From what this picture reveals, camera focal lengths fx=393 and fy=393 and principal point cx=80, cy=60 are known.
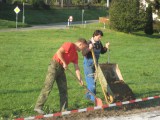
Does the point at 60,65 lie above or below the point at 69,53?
below

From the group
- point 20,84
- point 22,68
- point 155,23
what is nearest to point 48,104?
point 20,84

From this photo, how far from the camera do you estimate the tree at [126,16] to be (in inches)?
1492

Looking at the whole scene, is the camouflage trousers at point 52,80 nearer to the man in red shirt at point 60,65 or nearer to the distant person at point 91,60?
the man in red shirt at point 60,65

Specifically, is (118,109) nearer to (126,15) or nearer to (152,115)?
(152,115)

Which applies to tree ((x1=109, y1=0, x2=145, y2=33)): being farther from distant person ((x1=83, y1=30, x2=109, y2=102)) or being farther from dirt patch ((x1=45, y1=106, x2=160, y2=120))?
dirt patch ((x1=45, y1=106, x2=160, y2=120))

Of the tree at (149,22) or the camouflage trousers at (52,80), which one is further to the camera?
the tree at (149,22)

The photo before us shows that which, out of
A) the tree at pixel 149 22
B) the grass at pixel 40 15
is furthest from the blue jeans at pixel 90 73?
the grass at pixel 40 15

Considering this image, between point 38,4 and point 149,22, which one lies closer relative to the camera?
point 149,22

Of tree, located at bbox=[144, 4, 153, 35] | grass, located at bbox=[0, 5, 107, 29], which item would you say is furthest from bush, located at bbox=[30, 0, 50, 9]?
tree, located at bbox=[144, 4, 153, 35]

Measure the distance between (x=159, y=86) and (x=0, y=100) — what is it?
548cm

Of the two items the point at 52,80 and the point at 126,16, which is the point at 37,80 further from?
the point at 126,16

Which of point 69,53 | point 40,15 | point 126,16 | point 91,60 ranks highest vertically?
point 40,15

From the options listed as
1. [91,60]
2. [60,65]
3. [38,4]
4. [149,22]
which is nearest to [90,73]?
[91,60]

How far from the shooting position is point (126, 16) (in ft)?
125
